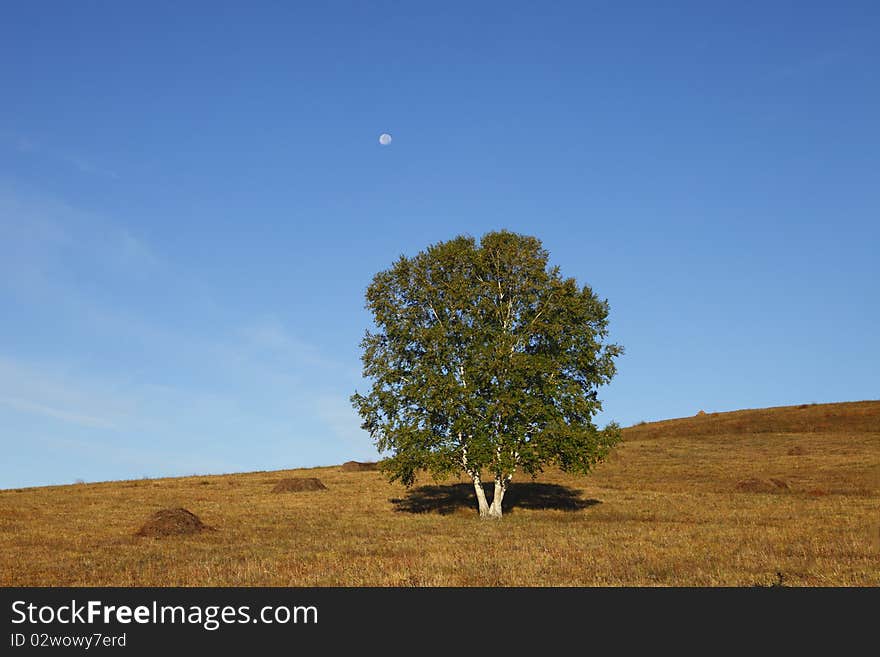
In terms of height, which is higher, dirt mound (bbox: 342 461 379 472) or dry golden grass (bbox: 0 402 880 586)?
dirt mound (bbox: 342 461 379 472)

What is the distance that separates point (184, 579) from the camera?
2262 centimetres

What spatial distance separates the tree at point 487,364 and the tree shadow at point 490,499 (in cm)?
527

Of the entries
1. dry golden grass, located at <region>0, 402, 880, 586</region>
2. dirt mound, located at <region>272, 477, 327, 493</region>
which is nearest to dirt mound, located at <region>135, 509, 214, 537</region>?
dry golden grass, located at <region>0, 402, 880, 586</region>

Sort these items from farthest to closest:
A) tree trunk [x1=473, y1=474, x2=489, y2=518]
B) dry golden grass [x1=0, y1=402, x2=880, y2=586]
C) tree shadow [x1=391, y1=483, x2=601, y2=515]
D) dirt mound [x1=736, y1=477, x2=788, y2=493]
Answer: dirt mound [x1=736, y1=477, x2=788, y2=493]
tree shadow [x1=391, y1=483, x2=601, y2=515]
tree trunk [x1=473, y1=474, x2=489, y2=518]
dry golden grass [x1=0, y1=402, x2=880, y2=586]

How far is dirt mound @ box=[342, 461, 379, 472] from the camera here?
249 feet

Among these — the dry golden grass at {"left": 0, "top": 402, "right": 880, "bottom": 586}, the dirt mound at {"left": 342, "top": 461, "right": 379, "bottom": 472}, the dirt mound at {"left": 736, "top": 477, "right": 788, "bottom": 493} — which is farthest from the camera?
the dirt mound at {"left": 342, "top": 461, "right": 379, "bottom": 472}

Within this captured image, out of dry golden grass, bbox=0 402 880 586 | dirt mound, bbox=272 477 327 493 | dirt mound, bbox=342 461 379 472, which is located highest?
dirt mound, bbox=342 461 379 472

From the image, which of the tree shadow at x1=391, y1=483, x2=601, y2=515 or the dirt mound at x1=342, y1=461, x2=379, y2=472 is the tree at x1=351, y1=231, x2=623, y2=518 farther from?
the dirt mound at x1=342, y1=461, x2=379, y2=472

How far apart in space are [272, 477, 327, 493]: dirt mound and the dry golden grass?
1.13 m

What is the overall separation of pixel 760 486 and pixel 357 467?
123 ft

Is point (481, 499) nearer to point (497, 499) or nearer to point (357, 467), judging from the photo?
point (497, 499)
